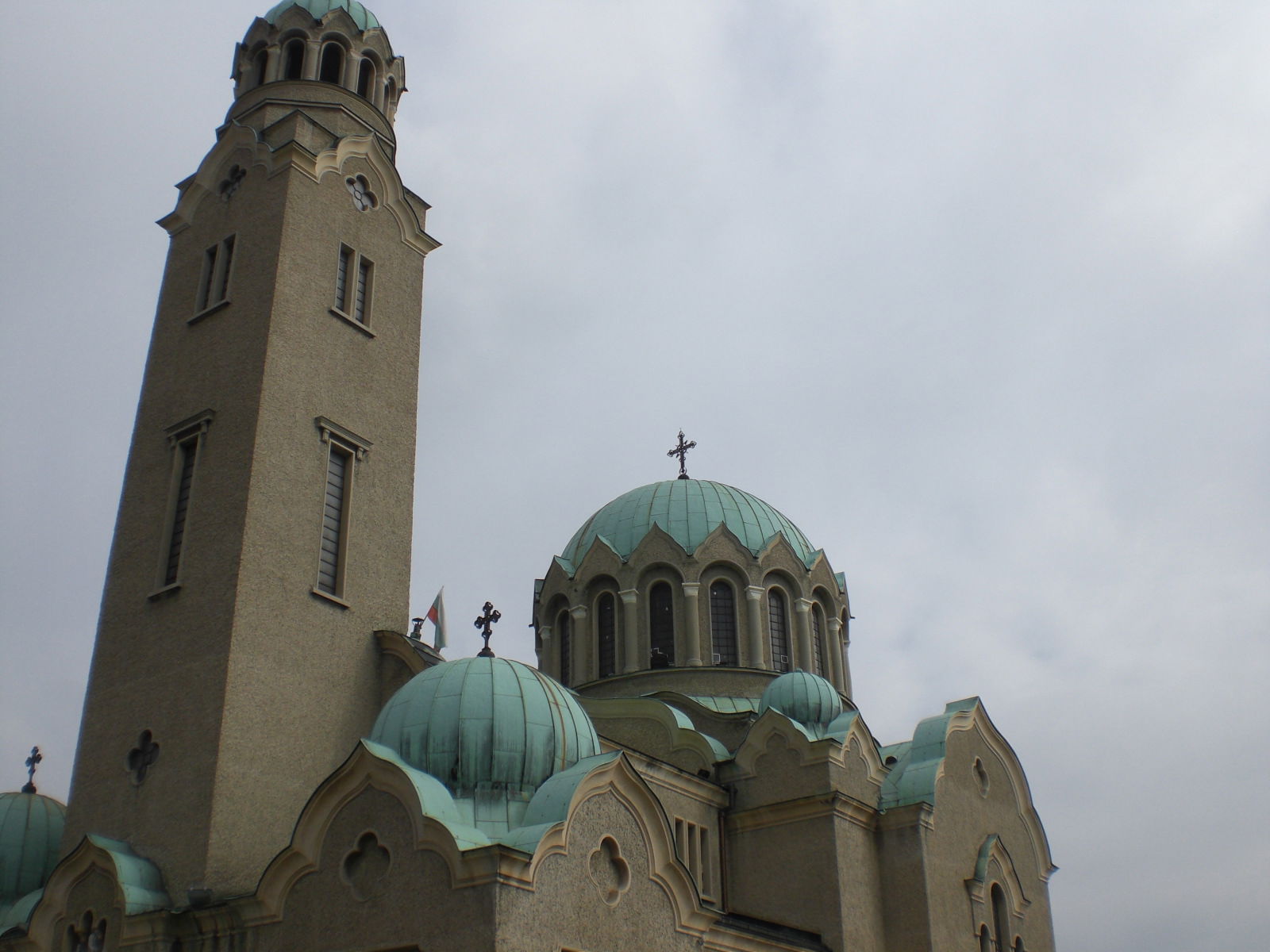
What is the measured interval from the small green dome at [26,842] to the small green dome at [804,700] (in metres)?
11.1

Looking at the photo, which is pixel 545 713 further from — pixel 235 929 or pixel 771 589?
pixel 771 589

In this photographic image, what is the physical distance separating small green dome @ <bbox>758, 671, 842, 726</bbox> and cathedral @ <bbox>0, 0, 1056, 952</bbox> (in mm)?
43

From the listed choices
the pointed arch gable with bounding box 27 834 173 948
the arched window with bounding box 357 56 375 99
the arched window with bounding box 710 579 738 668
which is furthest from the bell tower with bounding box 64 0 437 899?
the arched window with bounding box 710 579 738 668

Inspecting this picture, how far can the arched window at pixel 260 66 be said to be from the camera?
73.9ft

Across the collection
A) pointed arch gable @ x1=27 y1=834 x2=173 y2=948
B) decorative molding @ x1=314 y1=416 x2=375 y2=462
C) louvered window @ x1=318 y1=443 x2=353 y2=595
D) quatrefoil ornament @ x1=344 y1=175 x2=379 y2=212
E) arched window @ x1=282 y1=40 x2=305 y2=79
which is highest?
arched window @ x1=282 y1=40 x2=305 y2=79

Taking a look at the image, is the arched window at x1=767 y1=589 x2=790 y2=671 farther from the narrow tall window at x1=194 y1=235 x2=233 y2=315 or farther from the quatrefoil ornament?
the narrow tall window at x1=194 y1=235 x2=233 y2=315

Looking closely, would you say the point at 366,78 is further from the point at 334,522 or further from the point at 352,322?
the point at 334,522

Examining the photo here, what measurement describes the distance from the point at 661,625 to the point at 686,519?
2.41 m

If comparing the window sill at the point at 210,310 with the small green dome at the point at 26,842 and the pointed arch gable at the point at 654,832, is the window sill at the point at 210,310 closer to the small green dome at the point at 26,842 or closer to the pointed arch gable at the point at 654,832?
the small green dome at the point at 26,842

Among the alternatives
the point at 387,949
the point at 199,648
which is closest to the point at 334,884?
the point at 387,949

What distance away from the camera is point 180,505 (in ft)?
59.9

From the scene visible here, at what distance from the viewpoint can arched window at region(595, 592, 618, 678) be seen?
26.0 metres

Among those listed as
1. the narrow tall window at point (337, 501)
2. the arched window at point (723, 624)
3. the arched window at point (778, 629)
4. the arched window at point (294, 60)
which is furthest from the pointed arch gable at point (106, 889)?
the arched window at point (778, 629)

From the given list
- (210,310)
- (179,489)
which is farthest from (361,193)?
(179,489)
